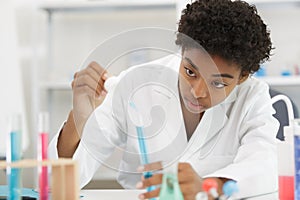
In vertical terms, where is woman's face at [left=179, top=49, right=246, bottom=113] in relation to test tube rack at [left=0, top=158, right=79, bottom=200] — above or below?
above

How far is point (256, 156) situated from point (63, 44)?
180 cm

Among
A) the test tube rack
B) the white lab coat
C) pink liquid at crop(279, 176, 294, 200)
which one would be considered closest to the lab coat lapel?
the white lab coat

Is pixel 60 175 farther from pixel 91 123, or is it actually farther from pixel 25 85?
pixel 25 85

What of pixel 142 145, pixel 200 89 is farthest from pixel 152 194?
pixel 200 89

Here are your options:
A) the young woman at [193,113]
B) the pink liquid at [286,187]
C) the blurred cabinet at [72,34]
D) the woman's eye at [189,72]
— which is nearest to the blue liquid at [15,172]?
the young woman at [193,113]

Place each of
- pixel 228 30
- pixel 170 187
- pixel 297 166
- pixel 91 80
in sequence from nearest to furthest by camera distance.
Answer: pixel 170 187 → pixel 297 166 → pixel 91 80 → pixel 228 30

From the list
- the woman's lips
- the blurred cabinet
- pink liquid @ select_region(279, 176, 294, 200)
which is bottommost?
pink liquid @ select_region(279, 176, 294, 200)

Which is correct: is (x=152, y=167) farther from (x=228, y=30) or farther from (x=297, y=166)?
(x=228, y=30)

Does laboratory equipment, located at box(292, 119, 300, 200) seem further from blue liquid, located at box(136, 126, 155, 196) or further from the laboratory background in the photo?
the laboratory background

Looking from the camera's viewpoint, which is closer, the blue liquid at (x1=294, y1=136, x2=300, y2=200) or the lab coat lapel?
the blue liquid at (x1=294, y1=136, x2=300, y2=200)

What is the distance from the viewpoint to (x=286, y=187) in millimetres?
997

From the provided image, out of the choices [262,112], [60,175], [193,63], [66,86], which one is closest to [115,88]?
[193,63]

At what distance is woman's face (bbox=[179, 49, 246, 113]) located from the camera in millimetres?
1032

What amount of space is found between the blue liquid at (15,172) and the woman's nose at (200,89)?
396 millimetres
